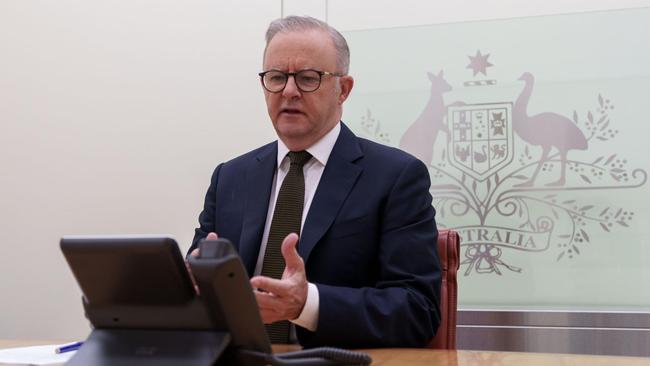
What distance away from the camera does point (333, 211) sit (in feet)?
7.52

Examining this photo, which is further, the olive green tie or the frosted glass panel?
the frosted glass panel

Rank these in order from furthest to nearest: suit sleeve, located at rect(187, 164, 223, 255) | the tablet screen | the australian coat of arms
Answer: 1. the australian coat of arms
2. suit sleeve, located at rect(187, 164, 223, 255)
3. the tablet screen

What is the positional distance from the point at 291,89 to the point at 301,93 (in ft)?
0.14

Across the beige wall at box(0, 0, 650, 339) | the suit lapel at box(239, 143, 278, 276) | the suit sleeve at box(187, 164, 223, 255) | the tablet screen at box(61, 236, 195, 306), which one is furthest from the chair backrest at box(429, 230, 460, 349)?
the beige wall at box(0, 0, 650, 339)

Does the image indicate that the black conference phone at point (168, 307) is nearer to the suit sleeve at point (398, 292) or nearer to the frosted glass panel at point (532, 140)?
the suit sleeve at point (398, 292)

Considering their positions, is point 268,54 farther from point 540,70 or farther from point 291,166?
point 540,70

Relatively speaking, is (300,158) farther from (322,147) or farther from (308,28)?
(308,28)

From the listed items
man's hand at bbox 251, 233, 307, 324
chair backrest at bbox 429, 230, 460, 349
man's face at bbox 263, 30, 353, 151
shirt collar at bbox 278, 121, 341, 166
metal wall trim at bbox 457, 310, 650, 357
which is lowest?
metal wall trim at bbox 457, 310, 650, 357

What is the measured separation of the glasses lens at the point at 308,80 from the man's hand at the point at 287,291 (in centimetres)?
87

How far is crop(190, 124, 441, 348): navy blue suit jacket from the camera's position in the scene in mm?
1930

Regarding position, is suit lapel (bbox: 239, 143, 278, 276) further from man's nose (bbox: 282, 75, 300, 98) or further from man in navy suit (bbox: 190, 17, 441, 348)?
man's nose (bbox: 282, 75, 300, 98)

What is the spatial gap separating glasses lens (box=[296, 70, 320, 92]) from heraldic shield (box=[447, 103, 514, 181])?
0.98m

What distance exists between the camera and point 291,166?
8.11 feet

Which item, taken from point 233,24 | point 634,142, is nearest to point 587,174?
point 634,142
